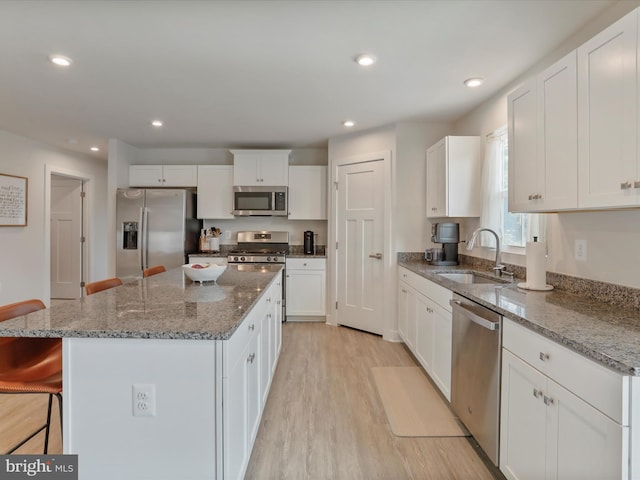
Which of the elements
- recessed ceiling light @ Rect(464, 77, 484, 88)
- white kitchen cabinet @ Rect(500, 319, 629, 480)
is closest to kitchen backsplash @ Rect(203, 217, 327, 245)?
recessed ceiling light @ Rect(464, 77, 484, 88)

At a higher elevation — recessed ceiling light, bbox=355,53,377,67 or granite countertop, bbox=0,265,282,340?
recessed ceiling light, bbox=355,53,377,67

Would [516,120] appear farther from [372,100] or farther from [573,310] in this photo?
[372,100]

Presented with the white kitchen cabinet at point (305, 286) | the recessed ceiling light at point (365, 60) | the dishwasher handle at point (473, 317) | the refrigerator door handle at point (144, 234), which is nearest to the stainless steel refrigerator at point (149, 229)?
the refrigerator door handle at point (144, 234)

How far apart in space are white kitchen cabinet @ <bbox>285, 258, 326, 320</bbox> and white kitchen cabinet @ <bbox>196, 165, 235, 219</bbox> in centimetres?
121

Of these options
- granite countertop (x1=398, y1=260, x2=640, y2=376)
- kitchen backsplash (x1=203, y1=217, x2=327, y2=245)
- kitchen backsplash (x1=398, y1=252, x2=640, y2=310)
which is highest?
kitchen backsplash (x1=203, y1=217, x2=327, y2=245)

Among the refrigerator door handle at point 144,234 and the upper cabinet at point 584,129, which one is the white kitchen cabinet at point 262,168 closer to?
the refrigerator door handle at point 144,234

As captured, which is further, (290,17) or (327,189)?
(327,189)

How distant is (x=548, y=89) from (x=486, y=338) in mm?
1337

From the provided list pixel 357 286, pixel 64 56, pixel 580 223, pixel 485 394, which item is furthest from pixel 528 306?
pixel 64 56

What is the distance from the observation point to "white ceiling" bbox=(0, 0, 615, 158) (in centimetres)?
187

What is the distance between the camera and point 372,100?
3182 mm

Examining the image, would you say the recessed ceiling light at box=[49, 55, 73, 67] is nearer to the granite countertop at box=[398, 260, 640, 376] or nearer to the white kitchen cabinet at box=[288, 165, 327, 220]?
the white kitchen cabinet at box=[288, 165, 327, 220]

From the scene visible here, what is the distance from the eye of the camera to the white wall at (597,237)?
1.71 meters

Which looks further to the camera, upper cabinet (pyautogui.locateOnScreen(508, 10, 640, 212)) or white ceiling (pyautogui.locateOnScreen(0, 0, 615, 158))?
white ceiling (pyautogui.locateOnScreen(0, 0, 615, 158))
